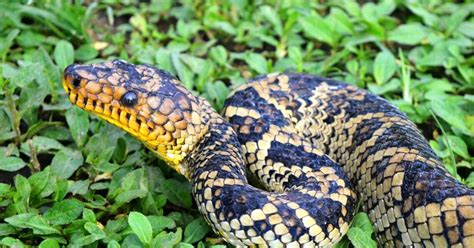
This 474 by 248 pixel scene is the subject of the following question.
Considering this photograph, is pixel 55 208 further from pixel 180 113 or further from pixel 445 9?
pixel 445 9

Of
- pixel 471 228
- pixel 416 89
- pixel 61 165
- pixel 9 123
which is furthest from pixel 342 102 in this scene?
pixel 9 123

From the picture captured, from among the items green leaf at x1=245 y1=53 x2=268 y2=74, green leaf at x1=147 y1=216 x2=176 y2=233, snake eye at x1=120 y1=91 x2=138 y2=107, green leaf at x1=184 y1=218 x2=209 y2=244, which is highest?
snake eye at x1=120 y1=91 x2=138 y2=107

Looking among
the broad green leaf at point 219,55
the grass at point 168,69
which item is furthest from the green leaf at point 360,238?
the broad green leaf at point 219,55

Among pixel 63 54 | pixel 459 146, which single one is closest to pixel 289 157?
pixel 459 146

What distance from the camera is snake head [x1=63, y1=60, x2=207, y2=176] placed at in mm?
4320

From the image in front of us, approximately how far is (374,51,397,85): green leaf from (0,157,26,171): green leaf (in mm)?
2810

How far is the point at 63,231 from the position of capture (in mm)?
4133

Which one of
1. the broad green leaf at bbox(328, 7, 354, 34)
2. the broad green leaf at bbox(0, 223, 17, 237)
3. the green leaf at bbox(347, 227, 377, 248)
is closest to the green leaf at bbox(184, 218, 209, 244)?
the green leaf at bbox(347, 227, 377, 248)

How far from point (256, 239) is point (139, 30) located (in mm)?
3015

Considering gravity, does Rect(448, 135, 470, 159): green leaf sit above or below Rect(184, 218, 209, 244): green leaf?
below

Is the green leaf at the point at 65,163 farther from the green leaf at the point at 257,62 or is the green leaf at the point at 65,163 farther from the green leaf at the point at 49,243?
the green leaf at the point at 257,62

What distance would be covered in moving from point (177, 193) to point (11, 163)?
42.8 inches

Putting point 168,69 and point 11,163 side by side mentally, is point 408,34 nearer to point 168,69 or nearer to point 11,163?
point 168,69

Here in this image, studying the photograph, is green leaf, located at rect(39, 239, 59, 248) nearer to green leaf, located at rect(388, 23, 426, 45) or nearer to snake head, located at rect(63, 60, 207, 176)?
snake head, located at rect(63, 60, 207, 176)
